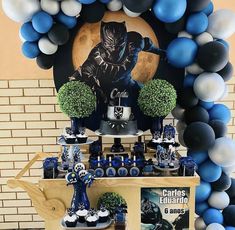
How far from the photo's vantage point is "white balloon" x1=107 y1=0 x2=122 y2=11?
194cm

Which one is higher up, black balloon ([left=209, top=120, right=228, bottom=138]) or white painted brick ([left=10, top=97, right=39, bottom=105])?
white painted brick ([left=10, top=97, right=39, bottom=105])

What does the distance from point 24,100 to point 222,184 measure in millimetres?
1332

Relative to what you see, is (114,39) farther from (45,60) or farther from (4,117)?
(4,117)

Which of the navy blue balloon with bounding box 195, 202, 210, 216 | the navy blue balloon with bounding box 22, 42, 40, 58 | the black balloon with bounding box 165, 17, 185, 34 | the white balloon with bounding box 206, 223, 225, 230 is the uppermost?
the black balloon with bounding box 165, 17, 185, 34

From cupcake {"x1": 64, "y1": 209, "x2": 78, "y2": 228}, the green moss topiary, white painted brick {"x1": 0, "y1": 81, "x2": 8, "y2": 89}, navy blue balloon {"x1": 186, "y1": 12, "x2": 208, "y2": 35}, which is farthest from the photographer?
white painted brick {"x1": 0, "y1": 81, "x2": 8, "y2": 89}

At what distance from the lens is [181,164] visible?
5.91 feet

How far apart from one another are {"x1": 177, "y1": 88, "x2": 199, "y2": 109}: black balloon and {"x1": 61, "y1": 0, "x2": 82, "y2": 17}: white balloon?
2.37 ft

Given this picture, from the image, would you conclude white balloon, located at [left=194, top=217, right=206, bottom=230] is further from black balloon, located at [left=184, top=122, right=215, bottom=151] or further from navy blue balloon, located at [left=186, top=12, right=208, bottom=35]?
navy blue balloon, located at [left=186, top=12, right=208, bottom=35]

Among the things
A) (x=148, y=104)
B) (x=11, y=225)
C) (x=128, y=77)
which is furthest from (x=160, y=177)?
(x=11, y=225)

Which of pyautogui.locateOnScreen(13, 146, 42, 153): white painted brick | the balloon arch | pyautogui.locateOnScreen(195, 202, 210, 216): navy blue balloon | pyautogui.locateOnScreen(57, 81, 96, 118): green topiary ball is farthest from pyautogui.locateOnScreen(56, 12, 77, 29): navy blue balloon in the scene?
pyautogui.locateOnScreen(195, 202, 210, 216): navy blue balloon

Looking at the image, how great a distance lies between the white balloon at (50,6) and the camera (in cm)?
185

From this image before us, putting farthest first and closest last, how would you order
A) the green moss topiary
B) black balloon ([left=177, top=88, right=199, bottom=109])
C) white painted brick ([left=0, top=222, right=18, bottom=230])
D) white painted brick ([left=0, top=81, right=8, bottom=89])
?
white painted brick ([left=0, top=222, right=18, bottom=230]) < white painted brick ([left=0, top=81, right=8, bottom=89]) < black balloon ([left=177, top=88, right=199, bottom=109]) < the green moss topiary

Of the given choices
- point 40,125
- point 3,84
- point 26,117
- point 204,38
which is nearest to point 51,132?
point 40,125

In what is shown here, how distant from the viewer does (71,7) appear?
6.10ft
